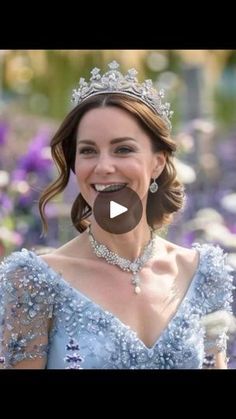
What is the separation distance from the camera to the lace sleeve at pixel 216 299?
2.19 meters

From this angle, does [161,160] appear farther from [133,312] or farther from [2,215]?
[2,215]

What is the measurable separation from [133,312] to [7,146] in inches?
64.7

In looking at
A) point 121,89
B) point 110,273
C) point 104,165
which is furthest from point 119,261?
point 121,89

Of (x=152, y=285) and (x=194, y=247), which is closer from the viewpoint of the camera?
(x=152, y=285)

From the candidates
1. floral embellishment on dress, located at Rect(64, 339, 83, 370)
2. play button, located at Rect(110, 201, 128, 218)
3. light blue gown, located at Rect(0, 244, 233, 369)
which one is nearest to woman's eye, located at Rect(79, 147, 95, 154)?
play button, located at Rect(110, 201, 128, 218)

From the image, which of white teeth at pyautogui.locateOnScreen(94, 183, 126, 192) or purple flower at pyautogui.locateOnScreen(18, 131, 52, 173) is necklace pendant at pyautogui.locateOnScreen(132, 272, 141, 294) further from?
purple flower at pyautogui.locateOnScreen(18, 131, 52, 173)

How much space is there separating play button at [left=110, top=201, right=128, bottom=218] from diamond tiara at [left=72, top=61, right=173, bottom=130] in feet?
0.90

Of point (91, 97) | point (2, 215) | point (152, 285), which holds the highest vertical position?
point (2, 215)

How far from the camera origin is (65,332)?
2051 millimetres

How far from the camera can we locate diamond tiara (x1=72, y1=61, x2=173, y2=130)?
211cm

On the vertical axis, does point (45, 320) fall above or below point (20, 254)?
below

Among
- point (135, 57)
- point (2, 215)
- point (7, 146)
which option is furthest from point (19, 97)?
point (2, 215)

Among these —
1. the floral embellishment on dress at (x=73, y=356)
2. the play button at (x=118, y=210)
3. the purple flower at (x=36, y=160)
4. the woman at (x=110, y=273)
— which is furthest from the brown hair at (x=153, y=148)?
the purple flower at (x=36, y=160)

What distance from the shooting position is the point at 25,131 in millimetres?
4371
